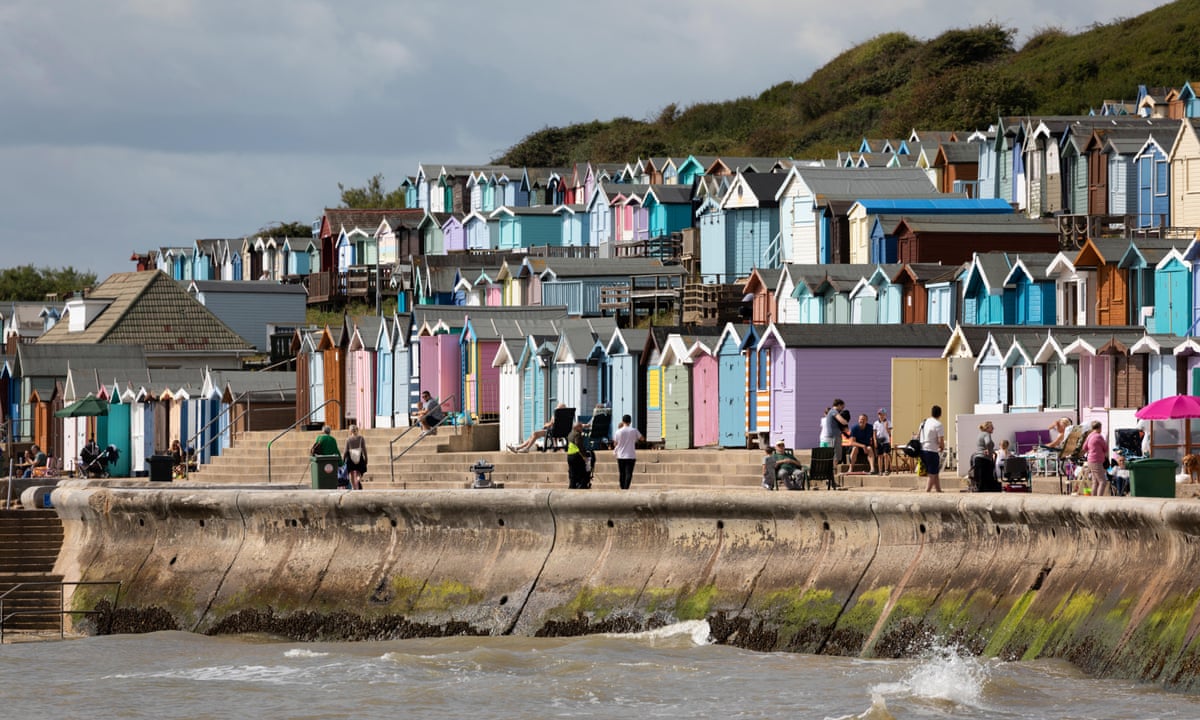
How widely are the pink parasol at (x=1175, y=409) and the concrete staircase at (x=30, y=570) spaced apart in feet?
57.2

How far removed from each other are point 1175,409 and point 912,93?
80122 millimetres

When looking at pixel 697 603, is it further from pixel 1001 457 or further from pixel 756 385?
pixel 756 385

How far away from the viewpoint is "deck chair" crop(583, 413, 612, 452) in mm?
41869

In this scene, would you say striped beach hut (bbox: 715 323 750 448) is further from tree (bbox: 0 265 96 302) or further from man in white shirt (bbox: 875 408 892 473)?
tree (bbox: 0 265 96 302)

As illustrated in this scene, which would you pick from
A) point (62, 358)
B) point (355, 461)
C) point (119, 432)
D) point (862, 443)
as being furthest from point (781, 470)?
point (62, 358)

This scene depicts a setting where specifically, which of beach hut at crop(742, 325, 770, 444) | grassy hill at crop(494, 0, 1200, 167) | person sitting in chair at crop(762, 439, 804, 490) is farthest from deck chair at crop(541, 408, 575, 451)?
grassy hill at crop(494, 0, 1200, 167)

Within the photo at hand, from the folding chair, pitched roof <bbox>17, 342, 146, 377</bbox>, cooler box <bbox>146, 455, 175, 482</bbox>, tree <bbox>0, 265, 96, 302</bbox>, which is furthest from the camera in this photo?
tree <bbox>0, 265, 96, 302</bbox>

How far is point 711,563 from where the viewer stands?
24.7 meters

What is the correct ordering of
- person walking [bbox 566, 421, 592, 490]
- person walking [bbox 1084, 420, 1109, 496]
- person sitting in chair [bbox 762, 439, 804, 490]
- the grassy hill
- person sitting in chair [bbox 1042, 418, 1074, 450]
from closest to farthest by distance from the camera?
person walking [bbox 1084, 420, 1109, 496] → person walking [bbox 566, 421, 592, 490] → person sitting in chair [bbox 762, 439, 804, 490] → person sitting in chair [bbox 1042, 418, 1074, 450] → the grassy hill

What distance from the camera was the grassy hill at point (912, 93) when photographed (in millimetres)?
97000

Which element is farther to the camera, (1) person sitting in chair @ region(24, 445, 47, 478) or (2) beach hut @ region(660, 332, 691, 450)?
(1) person sitting in chair @ region(24, 445, 47, 478)

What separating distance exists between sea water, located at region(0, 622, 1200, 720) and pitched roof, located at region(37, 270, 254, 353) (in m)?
43.5

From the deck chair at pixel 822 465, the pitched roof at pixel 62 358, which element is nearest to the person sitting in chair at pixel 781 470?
the deck chair at pixel 822 465

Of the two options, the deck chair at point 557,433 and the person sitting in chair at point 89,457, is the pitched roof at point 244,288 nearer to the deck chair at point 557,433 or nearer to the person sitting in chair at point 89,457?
the person sitting in chair at point 89,457
